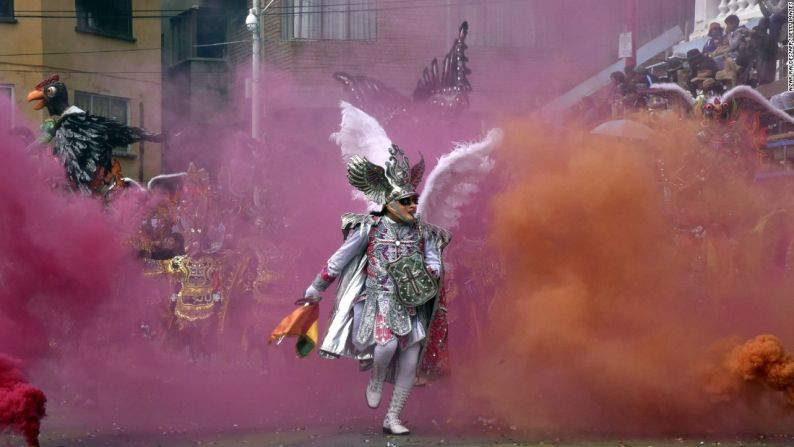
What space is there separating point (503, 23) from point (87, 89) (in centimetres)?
829

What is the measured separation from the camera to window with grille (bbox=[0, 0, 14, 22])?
23.8 m

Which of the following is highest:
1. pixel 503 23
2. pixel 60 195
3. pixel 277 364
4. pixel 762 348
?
pixel 503 23

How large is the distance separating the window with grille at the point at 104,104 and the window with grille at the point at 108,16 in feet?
11.6

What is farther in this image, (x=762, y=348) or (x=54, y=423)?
(x=54, y=423)

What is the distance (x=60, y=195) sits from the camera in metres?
8.95

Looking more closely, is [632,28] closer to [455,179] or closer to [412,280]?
[455,179]

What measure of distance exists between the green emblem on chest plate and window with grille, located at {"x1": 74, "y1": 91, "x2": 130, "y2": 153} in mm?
13305

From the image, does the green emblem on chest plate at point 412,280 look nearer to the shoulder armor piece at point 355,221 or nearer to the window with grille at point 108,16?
the shoulder armor piece at point 355,221

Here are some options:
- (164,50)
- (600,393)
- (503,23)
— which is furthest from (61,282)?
(164,50)

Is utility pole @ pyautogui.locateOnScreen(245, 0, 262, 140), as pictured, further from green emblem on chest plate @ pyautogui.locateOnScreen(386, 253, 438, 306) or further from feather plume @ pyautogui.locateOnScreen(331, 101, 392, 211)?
green emblem on chest plate @ pyautogui.locateOnScreen(386, 253, 438, 306)

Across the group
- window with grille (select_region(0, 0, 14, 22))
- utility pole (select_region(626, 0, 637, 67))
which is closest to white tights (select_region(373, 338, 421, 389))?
utility pole (select_region(626, 0, 637, 67))

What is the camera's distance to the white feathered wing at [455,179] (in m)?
8.88

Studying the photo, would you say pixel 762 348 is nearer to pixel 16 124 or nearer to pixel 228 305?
pixel 228 305

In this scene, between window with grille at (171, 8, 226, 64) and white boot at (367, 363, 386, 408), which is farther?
window with grille at (171, 8, 226, 64)
